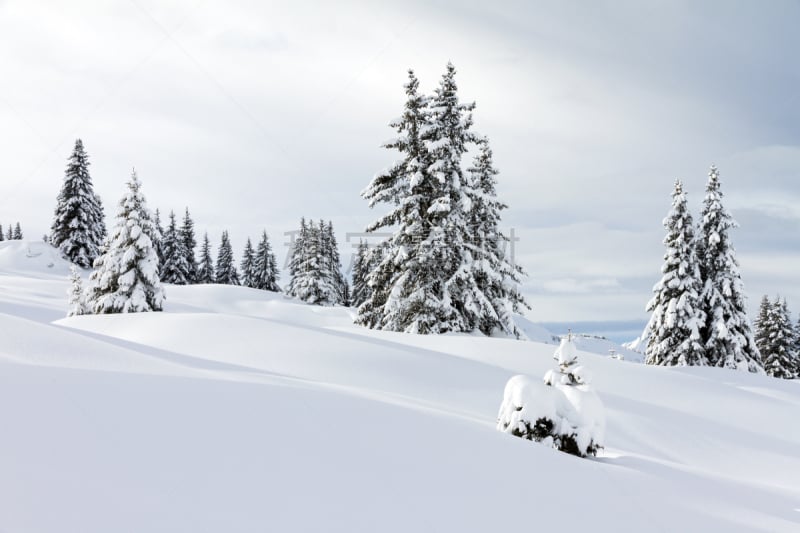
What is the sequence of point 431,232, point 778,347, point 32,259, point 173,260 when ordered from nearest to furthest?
point 431,232
point 778,347
point 32,259
point 173,260

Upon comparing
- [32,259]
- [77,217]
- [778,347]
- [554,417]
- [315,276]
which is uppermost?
[77,217]

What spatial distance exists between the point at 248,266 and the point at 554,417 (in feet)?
190

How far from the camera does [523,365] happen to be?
1238 cm

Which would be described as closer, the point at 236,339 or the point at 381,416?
the point at 381,416

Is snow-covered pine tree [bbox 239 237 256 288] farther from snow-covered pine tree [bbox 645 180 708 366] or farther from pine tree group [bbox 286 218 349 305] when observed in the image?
snow-covered pine tree [bbox 645 180 708 366]

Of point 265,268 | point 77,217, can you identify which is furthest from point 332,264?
point 77,217

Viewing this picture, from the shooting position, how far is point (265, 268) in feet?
195

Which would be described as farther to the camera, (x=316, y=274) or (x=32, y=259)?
(x=316, y=274)

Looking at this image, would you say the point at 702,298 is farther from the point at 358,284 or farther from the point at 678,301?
the point at 358,284

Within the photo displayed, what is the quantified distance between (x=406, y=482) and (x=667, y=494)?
8.98ft

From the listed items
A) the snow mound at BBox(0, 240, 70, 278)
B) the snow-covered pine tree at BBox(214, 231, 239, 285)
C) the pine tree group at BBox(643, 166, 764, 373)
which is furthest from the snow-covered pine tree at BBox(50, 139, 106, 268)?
the pine tree group at BBox(643, 166, 764, 373)

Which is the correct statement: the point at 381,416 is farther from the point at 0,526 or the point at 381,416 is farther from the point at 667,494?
the point at 0,526

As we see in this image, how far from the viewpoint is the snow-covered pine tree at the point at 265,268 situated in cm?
5909

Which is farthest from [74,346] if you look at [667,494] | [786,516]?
[786,516]
